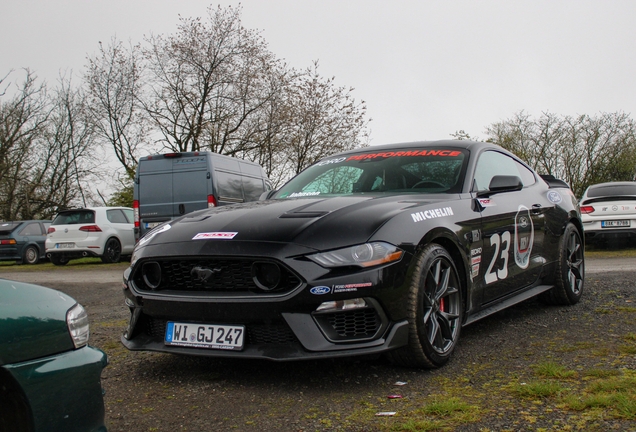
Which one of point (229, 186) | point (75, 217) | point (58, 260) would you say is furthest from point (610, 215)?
point (58, 260)

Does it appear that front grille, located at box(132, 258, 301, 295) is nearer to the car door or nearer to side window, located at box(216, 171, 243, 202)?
the car door

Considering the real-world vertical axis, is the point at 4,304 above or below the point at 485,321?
above

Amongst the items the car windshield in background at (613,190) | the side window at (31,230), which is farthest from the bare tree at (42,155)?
the car windshield in background at (613,190)

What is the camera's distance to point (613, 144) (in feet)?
132

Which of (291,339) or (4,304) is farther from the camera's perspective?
(291,339)

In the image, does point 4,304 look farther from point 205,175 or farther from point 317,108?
point 317,108

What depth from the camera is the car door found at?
14.9ft

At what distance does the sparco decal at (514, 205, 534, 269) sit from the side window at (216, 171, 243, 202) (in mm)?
9360

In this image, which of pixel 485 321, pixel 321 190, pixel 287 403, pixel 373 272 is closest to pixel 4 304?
pixel 287 403

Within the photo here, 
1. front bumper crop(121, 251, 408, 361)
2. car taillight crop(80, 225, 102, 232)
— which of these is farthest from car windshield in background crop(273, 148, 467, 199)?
car taillight crop(80, 225, 102, 232)

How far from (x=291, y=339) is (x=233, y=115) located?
1106 inches

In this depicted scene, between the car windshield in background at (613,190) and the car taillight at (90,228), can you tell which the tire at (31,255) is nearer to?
the car taillight at (90,228)

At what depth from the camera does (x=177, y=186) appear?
13.8 m

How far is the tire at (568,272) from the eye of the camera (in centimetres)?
572
